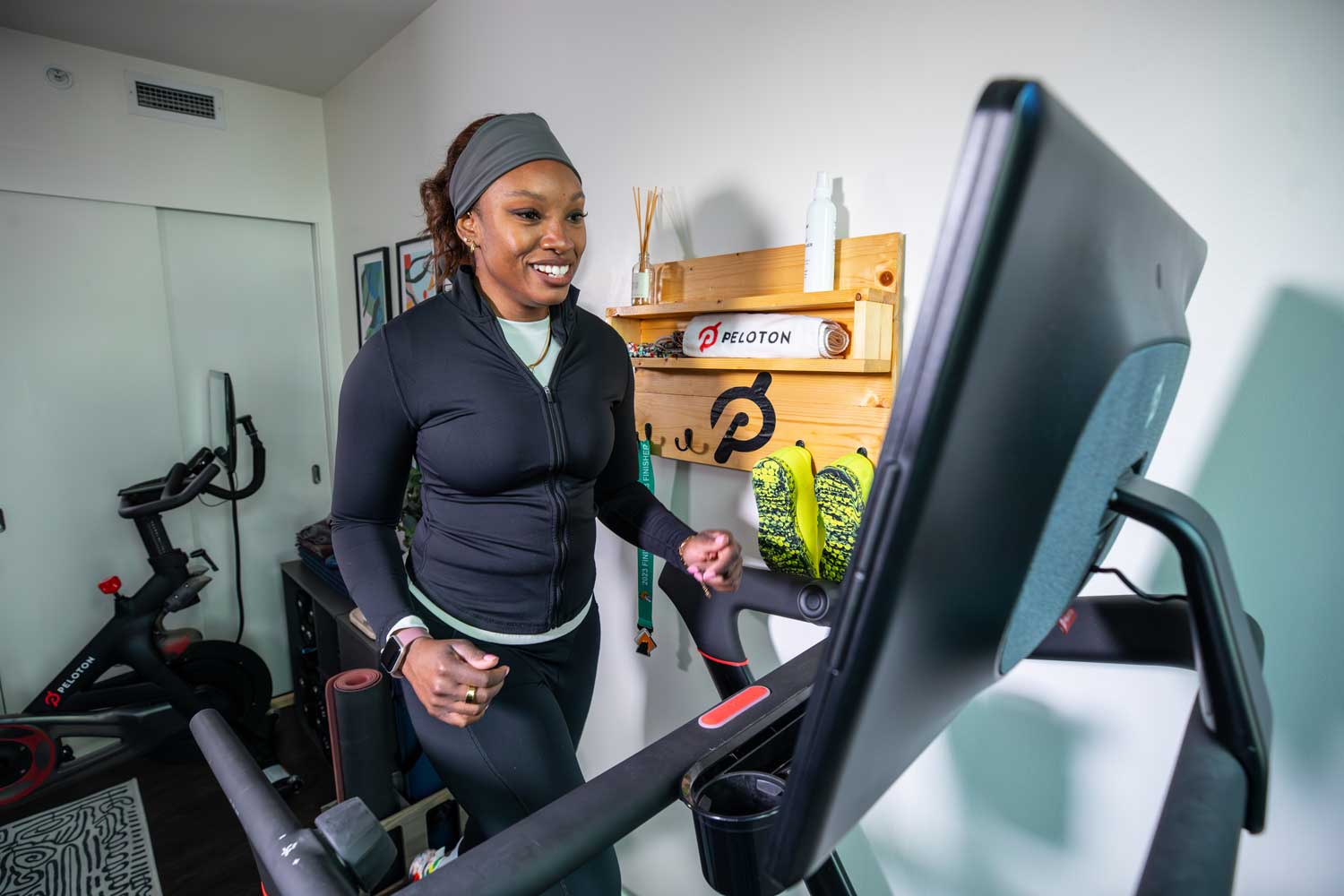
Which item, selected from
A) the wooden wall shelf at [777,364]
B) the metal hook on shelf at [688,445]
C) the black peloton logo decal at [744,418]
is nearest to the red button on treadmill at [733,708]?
the wooden wall shelf at [777,364]

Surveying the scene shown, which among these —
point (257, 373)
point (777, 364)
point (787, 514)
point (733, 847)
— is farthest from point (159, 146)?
point (733, 847)

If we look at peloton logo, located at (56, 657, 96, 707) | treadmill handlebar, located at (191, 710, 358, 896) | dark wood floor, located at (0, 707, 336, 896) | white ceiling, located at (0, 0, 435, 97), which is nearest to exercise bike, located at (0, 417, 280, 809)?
peloton logo, located at (56, 657, 96, 707)

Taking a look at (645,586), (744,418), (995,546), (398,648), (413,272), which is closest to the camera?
(995,546)

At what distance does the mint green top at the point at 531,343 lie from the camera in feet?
3.66

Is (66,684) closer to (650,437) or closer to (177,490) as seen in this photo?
(177,490)

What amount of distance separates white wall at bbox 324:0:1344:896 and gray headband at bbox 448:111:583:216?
0.43 metres

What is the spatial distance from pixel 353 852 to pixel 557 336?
32.5 inches

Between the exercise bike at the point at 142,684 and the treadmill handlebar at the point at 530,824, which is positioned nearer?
the treadmill handlebar at the point at 530,824

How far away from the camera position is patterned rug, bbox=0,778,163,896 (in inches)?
77.6

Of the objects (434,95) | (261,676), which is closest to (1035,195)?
(434,95)

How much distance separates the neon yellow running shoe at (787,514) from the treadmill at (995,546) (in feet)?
2.01

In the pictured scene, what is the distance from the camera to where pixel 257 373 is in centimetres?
301

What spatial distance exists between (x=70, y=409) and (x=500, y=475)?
102 inches

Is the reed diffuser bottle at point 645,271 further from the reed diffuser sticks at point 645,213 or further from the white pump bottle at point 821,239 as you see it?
the white pump bottle at point 821,239
